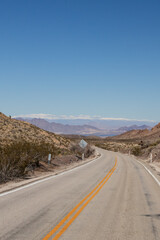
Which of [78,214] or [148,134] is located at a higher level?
[148,134]

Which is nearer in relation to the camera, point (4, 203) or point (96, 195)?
point (4, 203)

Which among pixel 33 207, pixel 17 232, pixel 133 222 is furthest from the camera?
pixel 33 207

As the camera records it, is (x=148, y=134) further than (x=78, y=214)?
Yes

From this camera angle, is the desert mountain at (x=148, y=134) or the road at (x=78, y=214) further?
the desert mountain at (x=148, y=134)

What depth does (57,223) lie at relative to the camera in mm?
6910

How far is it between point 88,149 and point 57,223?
126 feet

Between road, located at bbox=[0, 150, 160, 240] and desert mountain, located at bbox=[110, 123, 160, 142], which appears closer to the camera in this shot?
road, located at bbox=[0, 150, 160, 240]

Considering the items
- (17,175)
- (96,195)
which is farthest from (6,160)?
(96,195)

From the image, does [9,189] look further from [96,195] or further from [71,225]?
[71,225]

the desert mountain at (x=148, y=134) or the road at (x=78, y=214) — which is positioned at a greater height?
the desert mountain at (x=148, y=134)

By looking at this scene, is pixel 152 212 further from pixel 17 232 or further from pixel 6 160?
pixel 6 160

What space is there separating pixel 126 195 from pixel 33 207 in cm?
440

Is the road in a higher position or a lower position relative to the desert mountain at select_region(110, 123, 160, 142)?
lower

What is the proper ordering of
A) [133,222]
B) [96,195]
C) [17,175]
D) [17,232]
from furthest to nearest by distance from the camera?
[17,175] < [96,195] < [133,222] < [17,232]
